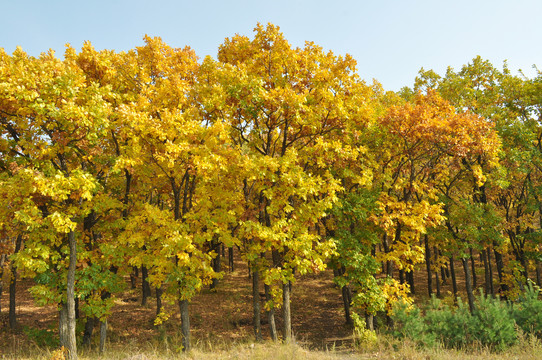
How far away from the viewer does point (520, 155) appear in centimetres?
1648

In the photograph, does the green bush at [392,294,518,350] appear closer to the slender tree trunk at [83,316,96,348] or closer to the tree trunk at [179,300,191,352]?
the tree trunk at [179,300,191,352]

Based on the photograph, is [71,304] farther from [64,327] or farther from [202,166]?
[202,166]

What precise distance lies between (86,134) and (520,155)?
21.0 meters

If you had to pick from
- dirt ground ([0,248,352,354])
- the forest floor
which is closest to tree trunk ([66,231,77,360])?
the forest floor

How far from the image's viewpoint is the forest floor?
13.6m

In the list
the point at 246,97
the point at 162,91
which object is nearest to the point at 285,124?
the point at 246,97

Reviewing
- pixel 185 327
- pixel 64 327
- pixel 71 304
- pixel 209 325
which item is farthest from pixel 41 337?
pixel 209 325

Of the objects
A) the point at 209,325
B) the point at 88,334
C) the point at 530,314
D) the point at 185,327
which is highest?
the point at 530,314

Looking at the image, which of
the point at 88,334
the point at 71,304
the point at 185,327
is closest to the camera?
the point at 71,304

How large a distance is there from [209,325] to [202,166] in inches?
508

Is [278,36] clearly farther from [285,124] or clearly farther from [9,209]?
[9,209]

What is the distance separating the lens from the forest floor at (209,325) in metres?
13.6

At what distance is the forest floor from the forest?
1.88 m

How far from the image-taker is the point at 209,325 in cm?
1919
